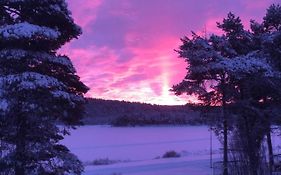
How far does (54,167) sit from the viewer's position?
13.0 metres

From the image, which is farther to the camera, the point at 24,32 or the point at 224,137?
the point at 224,137

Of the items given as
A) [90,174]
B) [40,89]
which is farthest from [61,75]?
[90,174]

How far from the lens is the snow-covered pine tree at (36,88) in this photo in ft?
39.0

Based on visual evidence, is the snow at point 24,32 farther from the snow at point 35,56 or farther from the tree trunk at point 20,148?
the tree trunk at point 20,148

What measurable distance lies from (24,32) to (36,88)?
1400 millimetres

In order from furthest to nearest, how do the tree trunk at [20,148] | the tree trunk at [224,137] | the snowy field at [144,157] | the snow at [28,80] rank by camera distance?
1. the snowy field at [144,157]
2. the tree trunk at [224,137]
3. the tree trunk at [20,148]
4. the snow at [28,80]

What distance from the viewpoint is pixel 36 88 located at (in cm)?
1208

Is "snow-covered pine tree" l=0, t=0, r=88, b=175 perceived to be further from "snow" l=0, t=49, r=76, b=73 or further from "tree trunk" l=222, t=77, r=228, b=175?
"tree trunk" l=222, t=77, r=228, b=175

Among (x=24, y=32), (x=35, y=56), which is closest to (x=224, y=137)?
(x=35, y=56)

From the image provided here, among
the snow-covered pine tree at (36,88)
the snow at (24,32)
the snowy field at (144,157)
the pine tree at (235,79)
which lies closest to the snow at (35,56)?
the snow-covered pine tree at (36,88)

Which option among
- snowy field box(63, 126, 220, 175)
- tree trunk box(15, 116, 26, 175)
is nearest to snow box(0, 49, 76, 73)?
tree trunk box(15, 116, 26, 175)

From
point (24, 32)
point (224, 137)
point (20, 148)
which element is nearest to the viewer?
point (24, 32)

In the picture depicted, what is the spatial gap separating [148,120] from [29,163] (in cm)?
8547

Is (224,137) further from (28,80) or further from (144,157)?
(144,157)
